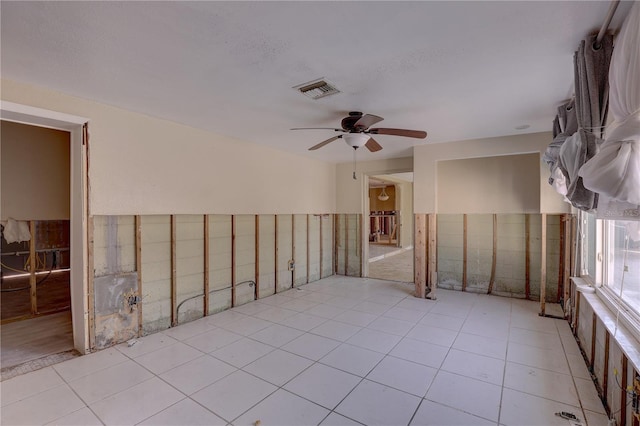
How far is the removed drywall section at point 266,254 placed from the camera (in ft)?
16.6

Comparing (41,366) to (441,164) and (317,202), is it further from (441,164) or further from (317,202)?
(441,164)

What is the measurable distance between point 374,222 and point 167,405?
12037 millimetres

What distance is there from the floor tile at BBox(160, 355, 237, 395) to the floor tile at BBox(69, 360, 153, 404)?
8.8 inches

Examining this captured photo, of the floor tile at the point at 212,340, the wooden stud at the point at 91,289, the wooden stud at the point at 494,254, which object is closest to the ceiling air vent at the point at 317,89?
the wooden stud at the point at 91,289

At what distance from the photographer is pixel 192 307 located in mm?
4035

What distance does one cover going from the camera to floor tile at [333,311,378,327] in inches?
154

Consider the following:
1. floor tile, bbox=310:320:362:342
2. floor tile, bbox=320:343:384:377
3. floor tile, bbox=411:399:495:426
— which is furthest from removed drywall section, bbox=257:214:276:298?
floor tile, bbox=411:399:495:426

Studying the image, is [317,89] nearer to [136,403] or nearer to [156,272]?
[156,272]

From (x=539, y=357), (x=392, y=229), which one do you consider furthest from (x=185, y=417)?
(x=392, y=229)

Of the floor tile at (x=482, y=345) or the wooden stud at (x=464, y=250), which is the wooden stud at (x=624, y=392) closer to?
the floor tile at (x=482, y=345)

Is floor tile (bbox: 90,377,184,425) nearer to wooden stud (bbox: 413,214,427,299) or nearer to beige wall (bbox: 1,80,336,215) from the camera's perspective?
beige wall (bbox: 1,80,336,215)

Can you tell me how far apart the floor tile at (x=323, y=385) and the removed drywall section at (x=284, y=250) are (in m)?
2.77

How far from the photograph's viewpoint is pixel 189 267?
3994mm

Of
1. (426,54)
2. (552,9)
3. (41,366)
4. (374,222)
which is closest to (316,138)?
(426,54)
